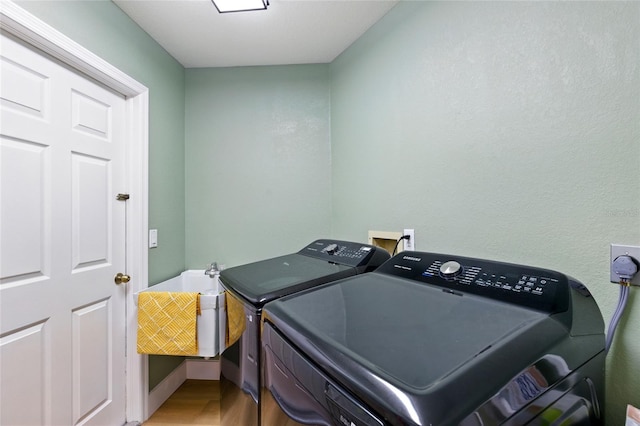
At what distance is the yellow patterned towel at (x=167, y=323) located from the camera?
67.2 inches

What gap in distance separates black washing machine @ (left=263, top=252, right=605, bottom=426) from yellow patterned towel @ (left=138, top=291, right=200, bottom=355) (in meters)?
1.01

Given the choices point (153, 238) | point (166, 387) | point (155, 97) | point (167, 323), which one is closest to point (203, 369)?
point (166, 387)

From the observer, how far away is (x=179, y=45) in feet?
6.66

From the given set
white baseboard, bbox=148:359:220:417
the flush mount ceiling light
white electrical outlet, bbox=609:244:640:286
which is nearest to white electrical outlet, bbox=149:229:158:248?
white baseboard, bbox=148:359:220:417

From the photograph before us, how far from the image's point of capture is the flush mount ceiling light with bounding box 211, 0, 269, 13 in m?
1.51

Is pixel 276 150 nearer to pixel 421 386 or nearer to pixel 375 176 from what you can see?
pixel 375 176

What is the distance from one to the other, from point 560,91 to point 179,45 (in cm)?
228

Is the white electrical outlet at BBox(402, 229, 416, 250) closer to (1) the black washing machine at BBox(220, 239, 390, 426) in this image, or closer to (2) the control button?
(1) the black washing machine at BBox(220, 239, 390, 426)

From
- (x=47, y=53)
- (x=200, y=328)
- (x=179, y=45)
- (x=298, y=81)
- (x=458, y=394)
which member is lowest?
(x=200, y=328)

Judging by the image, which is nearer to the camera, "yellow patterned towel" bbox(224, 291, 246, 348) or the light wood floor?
"yellow patterned towel" bbox(224, 291, 246, 348)

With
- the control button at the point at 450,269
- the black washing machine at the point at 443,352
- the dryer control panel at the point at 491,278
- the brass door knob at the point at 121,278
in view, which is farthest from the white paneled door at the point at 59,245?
the control button at the point at 450,269

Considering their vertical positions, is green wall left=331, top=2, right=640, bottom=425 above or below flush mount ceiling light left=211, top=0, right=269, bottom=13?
below

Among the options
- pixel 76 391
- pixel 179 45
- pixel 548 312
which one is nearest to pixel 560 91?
pixel 548 312

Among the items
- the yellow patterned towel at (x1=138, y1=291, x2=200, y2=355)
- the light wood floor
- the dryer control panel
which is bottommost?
the light wood floor
